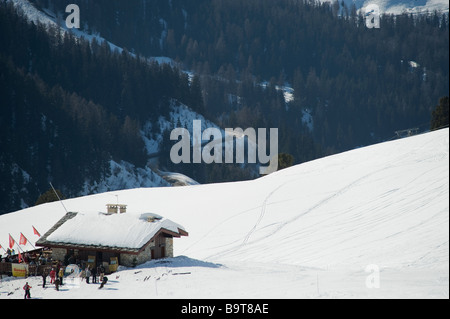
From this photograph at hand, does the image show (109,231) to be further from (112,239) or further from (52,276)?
(52,276)

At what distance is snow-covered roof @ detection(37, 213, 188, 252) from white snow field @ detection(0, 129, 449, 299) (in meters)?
1.66

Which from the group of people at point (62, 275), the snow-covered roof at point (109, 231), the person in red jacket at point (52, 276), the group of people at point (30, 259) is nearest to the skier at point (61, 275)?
the group of people at point (62, 275)

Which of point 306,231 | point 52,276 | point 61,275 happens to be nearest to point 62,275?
point 52,276

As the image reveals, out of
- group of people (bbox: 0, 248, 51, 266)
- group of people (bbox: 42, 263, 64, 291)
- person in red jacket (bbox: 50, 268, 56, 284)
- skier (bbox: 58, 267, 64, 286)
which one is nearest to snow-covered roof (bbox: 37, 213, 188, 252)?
group of people (bbox: 0, 248, 51, 266)

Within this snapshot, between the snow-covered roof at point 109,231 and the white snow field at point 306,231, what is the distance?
1661 mm

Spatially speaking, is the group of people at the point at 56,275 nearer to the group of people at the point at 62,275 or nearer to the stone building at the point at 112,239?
the group of people at the point at 62,275

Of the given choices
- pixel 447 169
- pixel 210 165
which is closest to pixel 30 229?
pixel 447 169

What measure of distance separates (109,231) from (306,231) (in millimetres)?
14588

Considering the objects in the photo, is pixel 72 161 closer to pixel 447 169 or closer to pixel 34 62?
pixel 34 62

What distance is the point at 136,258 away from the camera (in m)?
38.1

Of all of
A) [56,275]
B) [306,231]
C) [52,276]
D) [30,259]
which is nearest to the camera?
[56,275]

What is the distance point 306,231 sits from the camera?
47094 millimetres

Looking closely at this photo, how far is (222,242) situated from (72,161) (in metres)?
104

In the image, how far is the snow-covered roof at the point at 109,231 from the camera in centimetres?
3819
